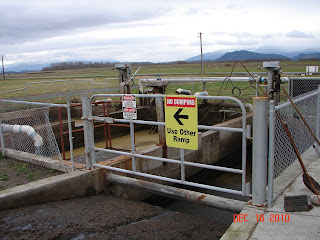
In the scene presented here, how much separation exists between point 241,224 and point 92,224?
2186mm

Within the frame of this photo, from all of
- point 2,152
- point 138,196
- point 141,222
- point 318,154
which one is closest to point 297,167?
point 318,154

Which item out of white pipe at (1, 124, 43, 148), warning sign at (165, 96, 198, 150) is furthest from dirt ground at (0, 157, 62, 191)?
warning sign at (165, 96, 198, 150)

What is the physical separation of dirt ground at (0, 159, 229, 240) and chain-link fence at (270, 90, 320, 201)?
129 cm

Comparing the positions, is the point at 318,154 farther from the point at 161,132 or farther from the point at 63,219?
the point at 63,219

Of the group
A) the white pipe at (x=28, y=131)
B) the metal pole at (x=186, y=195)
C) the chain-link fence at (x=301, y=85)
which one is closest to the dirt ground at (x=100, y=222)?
the metal pole at (x=186, y=195)

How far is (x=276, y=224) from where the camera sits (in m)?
3.90

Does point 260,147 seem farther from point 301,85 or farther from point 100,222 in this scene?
point 301,85

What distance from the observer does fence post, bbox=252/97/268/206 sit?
428 cm

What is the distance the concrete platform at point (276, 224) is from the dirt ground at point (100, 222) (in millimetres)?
780

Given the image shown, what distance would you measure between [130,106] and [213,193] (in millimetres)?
4229

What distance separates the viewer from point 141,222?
504 centimetres

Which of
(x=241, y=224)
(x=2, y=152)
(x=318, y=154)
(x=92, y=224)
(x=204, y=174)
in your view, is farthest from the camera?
(x=204, y=174)
